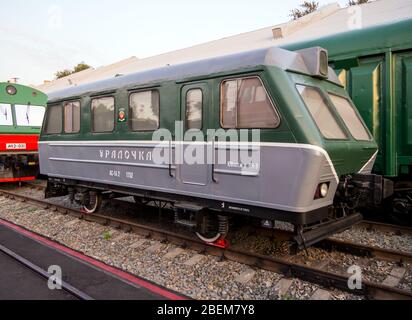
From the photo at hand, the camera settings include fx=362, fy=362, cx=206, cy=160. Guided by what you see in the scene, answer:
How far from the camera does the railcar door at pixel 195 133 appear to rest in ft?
17.3

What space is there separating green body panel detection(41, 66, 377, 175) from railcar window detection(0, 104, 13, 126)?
22.4 ft

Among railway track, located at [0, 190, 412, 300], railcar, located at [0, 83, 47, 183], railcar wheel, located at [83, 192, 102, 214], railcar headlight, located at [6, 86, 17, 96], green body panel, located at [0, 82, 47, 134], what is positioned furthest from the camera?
railcar headlight, located at [6, 86, 17, 96]

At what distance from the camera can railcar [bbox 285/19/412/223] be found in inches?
246

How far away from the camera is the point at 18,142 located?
11.9 meters

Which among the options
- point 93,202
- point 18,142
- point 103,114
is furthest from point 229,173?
point 18,142

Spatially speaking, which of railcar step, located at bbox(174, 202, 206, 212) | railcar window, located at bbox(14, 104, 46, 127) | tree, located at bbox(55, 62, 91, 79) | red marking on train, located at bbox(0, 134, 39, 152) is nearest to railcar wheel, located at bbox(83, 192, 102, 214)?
railcar step, located at bbox(174, 202, 206, 212)

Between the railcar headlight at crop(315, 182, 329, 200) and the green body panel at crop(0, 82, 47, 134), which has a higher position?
the green body panel at crop(0, 82, 47, 134)

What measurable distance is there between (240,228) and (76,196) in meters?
4.05

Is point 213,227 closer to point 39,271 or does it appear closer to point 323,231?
point 323,231

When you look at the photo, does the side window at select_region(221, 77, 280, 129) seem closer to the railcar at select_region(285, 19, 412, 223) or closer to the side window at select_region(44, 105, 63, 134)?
the railcar at select_region(285, 19, 412, 223)

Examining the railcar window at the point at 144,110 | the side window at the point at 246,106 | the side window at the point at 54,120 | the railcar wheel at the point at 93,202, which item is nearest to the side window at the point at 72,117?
the side window at the point at 54,120

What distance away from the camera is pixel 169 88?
580cm

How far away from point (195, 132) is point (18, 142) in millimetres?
8863

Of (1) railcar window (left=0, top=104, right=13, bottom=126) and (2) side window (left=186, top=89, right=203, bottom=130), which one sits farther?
(1) railcar window (left=0, top=104, right=13, bottom=126)
